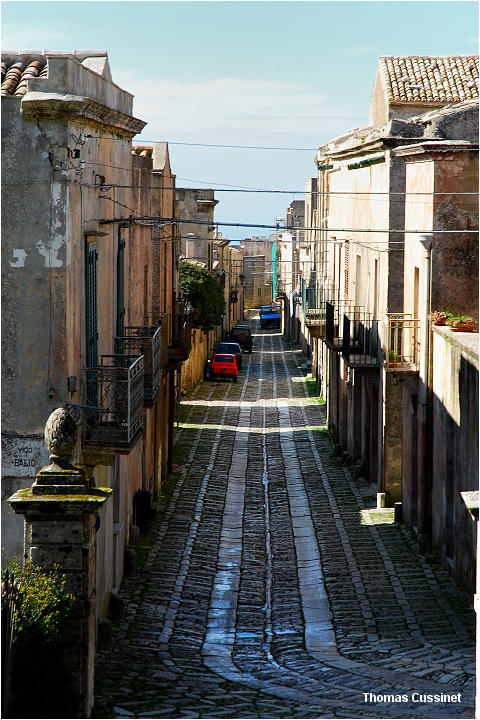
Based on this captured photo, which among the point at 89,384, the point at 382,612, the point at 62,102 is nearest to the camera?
the point at 62,102

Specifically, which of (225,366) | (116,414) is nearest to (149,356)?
(116,414)

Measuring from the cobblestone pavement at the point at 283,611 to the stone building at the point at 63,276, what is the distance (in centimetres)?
147

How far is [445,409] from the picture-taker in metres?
17.1

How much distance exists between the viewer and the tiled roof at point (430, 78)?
27.5m

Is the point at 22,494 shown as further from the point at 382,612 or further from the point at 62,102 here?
the point at 382,612

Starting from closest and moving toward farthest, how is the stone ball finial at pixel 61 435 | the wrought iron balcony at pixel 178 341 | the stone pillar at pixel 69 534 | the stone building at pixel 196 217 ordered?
1. the stone pillar at pixel 69 534
2. the stone ball finial at pixel 61 435
3. the wrought iron balcony at pixel 178 341
4. the stone building at pixel 196 217

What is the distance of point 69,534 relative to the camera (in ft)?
32.5

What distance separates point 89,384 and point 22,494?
11.6 feet

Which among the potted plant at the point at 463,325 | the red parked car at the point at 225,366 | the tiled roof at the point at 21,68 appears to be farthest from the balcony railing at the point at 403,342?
the red parked car at the point at 225,366

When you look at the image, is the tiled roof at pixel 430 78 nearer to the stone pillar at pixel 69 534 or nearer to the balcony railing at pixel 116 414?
the balcony railing at pixel 116 414

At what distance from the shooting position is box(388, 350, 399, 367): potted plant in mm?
19655

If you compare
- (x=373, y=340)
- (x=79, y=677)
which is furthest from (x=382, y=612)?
(x=373, y=340)

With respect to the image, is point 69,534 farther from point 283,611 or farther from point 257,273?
point 257,273

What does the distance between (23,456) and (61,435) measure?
2329mm
